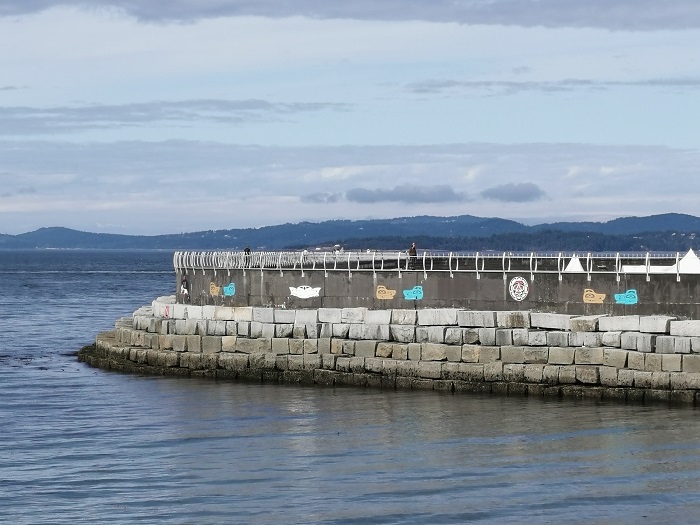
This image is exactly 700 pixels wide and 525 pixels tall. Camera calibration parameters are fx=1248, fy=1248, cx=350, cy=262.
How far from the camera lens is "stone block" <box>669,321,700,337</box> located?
96.4ft

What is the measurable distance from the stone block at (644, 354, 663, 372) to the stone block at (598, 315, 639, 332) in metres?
1.12

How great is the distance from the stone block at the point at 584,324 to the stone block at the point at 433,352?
346cm

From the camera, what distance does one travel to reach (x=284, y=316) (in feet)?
119

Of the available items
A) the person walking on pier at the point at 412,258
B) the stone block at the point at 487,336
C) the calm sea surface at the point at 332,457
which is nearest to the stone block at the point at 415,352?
the calm sea surface at the point at 332,457

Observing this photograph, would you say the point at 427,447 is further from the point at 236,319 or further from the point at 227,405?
the point at 236,319

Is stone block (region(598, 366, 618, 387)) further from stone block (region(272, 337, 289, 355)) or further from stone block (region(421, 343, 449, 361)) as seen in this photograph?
stone block (region(272, 337, 289, 355))

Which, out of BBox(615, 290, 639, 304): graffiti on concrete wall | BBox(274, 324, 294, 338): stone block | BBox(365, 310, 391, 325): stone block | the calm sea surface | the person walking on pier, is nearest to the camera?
the calm sea surface

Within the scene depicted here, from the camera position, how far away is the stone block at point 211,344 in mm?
37281

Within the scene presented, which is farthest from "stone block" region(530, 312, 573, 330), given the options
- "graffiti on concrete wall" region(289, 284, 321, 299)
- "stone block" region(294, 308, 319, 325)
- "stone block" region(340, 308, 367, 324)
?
"graffiti on concrete wall" region(289, 284, 321, 299)

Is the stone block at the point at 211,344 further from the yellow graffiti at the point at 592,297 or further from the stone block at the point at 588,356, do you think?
the stone block at the point at 588,356

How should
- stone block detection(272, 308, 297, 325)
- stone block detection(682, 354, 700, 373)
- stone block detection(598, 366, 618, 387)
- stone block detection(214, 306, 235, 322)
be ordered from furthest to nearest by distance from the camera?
stone block detection(214, 306, 235, 322)
stone block detection(272, 308, 297, 325)
stone block detection(598, 366, 618, 387)
stone block detection(682, 354, 700, 373)

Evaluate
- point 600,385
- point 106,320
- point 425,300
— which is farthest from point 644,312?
point 106,320

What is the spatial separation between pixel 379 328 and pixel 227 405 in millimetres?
5270

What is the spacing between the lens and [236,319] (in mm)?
37344
